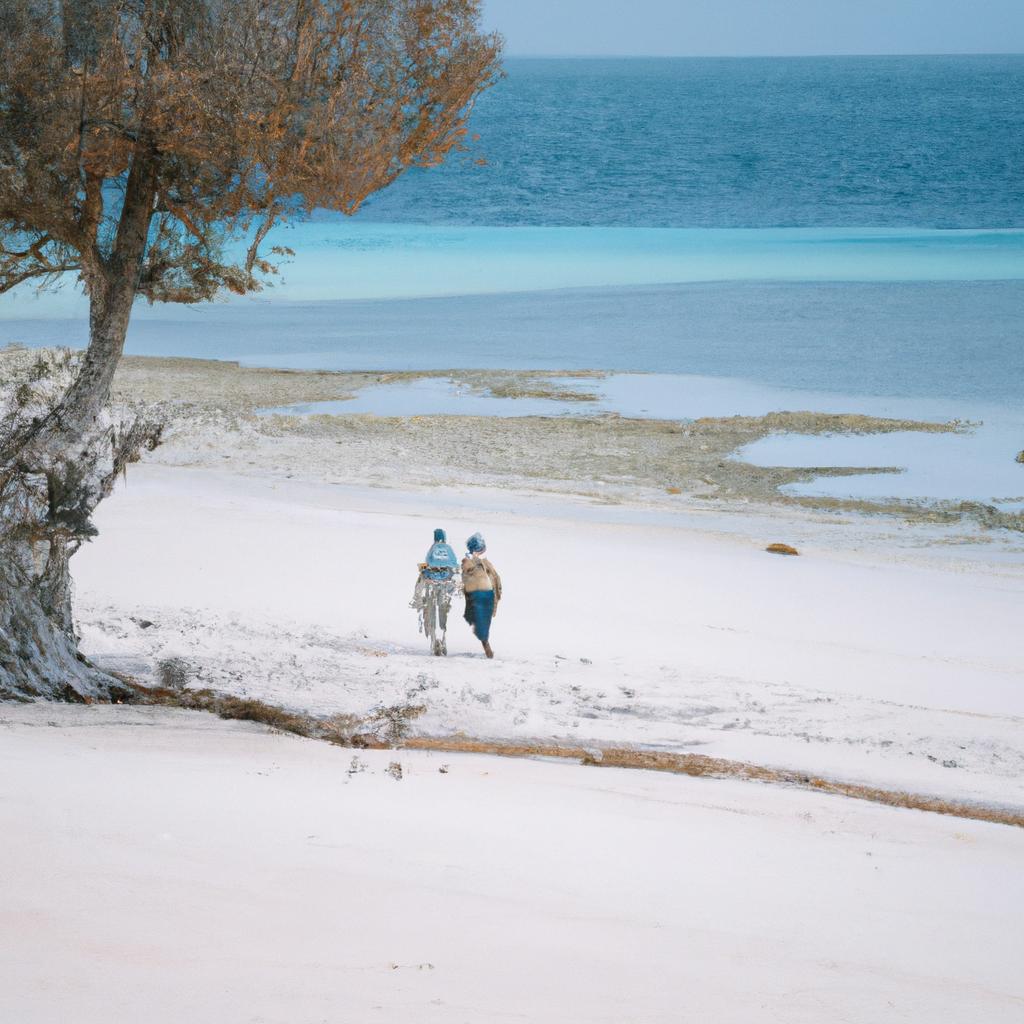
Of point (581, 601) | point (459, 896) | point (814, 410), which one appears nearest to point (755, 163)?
point (814, 410)

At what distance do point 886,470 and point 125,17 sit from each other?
15.8 m

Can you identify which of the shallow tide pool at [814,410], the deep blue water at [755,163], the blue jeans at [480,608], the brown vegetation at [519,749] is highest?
the deep blue water at [755,163]

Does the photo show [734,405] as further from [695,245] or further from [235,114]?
[695,245]

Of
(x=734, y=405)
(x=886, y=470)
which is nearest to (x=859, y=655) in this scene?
(x=886, y=470)

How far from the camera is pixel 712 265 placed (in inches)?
2135

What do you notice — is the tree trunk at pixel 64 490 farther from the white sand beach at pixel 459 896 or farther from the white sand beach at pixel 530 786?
the white sand beach at pixel 459 896

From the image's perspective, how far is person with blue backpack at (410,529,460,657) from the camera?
10219 millimetres

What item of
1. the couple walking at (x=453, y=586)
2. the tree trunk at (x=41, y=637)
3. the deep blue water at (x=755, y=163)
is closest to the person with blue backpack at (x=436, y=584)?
the couple walking at (x=453, y=586)

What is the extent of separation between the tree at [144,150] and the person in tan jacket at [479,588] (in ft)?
9.50

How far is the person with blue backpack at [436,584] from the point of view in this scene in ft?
33.5

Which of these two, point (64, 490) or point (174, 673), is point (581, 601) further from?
point (64, 490)

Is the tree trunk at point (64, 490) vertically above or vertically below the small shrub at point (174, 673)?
above

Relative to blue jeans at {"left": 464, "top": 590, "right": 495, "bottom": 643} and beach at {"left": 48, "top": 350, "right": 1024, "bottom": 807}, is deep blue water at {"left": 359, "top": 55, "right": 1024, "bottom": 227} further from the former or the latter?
blue jeans at {"left": 464, "top": 590, "right": 495, "bottom": 643}

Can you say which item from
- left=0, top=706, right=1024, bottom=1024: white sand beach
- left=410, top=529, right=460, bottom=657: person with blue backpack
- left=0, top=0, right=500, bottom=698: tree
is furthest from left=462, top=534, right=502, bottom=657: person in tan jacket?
left=0, top=0, right=500, bottom=698: tree
